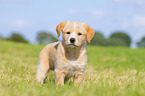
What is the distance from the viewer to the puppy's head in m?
3.72

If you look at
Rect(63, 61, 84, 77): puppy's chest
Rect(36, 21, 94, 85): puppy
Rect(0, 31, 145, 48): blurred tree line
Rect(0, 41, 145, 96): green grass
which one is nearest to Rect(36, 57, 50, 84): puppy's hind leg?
Rect(0, 41, 145, 96): green grass

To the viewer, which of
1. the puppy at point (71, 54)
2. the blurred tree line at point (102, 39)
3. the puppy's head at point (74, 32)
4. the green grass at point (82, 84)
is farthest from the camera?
the blurred tree line at point (102, 39)

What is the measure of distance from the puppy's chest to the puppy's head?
1.55ft

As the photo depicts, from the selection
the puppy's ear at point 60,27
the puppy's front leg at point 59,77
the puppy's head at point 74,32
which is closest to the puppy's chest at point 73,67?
the puppy's front leg at point 59,77

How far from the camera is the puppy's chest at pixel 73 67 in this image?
4.04m

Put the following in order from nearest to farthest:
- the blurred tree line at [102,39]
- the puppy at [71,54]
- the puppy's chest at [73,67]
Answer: the puppy at [71,54], the puppy's chest at [73,67], the blurred tree line at [102,39]

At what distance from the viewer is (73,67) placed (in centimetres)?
407

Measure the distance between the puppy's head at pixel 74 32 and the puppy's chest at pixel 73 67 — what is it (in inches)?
18.6

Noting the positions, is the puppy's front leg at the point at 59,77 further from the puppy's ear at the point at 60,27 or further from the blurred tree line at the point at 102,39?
the blurred tree line at the point at 102,39

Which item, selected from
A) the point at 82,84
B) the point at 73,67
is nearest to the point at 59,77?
the point at 73,67

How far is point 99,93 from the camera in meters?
2.86

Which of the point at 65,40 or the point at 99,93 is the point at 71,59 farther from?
the point at 99,93

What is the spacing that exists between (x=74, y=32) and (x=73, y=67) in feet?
2.57

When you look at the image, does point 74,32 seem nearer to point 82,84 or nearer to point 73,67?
point 73,67
